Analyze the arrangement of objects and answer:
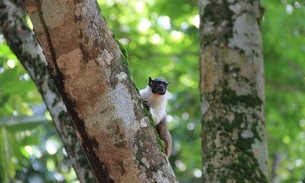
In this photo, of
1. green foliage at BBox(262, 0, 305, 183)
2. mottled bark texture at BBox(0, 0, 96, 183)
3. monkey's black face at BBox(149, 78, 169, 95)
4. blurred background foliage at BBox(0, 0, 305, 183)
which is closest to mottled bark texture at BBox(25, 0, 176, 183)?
mottled bark texture at BBox(0, 0, 96, 183)

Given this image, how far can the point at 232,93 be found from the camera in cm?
418

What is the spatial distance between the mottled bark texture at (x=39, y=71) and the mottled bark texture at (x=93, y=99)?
143 centimetres

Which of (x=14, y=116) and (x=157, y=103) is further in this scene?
(x=14, y=116)

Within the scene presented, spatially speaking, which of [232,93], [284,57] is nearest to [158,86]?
[232,93]

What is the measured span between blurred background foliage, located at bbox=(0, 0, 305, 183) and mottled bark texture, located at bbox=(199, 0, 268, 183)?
1.86 m

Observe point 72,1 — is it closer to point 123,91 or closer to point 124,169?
point 123,91

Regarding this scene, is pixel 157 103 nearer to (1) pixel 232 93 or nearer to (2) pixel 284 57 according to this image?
(1) pixel 232 93

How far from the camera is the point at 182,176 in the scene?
36.9 feet

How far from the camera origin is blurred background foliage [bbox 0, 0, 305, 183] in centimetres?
573

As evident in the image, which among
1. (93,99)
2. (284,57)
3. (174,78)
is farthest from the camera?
(174,78)

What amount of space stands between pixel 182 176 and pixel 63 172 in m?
2.45

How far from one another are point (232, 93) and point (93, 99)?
185 cm

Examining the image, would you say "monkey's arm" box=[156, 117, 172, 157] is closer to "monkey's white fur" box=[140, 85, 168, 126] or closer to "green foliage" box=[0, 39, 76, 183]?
"monkey's white fur" box=[140, 85, 168, 126]

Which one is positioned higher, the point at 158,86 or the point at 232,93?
the point at 158,86
